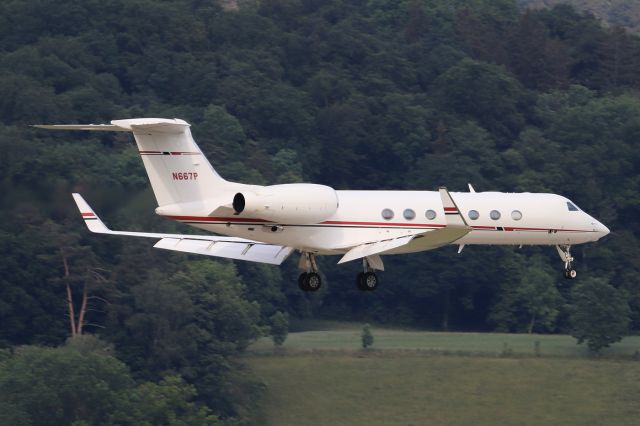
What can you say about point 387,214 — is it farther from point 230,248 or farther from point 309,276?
point 230,248

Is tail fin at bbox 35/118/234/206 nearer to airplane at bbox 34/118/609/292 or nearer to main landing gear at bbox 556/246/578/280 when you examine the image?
airplane at bbox 34/118/609/292

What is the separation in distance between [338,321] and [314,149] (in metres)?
17.9

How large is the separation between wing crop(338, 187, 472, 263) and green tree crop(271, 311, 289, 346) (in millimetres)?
40453

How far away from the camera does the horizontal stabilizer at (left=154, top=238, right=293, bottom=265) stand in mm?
41844

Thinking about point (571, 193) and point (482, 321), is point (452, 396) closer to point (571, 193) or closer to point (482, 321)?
point (482, 321)

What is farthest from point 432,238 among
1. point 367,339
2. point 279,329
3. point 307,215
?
point 279,329

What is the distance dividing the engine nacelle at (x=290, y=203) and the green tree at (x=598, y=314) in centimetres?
4666

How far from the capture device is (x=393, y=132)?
10688cm

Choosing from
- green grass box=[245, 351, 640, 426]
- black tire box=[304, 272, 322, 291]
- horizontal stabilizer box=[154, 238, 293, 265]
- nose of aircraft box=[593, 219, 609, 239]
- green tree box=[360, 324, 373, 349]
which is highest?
nose of aircraft box=[593, 219, 609, 239]

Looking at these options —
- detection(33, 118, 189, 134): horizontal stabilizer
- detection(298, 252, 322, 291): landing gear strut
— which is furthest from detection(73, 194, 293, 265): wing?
detection(33, 118, 189, 134): horizontal stabilizer

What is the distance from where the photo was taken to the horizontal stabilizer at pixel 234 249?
137ft

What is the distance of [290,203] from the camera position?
3888cm

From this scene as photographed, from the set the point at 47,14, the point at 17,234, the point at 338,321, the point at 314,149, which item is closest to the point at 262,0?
the point at 47,14

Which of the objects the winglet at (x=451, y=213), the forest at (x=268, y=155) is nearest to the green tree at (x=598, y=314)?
the forest at (x=268, y=155)
